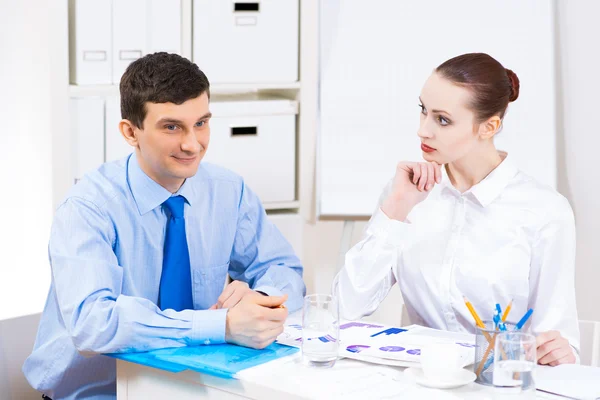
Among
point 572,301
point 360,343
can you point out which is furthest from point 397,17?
point 360,343

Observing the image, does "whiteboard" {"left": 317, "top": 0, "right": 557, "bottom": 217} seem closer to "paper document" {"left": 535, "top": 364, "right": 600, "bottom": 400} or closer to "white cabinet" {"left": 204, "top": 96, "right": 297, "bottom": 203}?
"white cabinet" {"left": 204, "top": 96, "right": 297, "bottom": 203}

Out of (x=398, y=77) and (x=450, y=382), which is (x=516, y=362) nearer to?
(x=450, y=382)

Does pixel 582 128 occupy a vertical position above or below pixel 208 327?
above

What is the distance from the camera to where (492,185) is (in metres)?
2.00

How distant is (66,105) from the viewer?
8.73ft

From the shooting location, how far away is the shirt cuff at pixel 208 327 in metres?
1.67

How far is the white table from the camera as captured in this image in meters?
1.42

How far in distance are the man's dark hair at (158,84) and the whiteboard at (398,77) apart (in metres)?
1.05

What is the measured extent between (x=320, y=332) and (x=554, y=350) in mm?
465

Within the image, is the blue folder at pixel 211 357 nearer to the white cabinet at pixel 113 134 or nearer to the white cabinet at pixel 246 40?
the white cabinet at pixel 113 134

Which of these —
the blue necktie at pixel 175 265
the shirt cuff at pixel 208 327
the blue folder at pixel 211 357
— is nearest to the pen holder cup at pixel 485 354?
the blue folder at pixel 211 357

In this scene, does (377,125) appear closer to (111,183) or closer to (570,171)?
(570,171)

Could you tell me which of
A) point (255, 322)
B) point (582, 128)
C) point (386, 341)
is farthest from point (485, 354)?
point (582, 128)

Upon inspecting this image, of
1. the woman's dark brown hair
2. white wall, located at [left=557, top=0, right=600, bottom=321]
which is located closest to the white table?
the woman's dark brown hair
